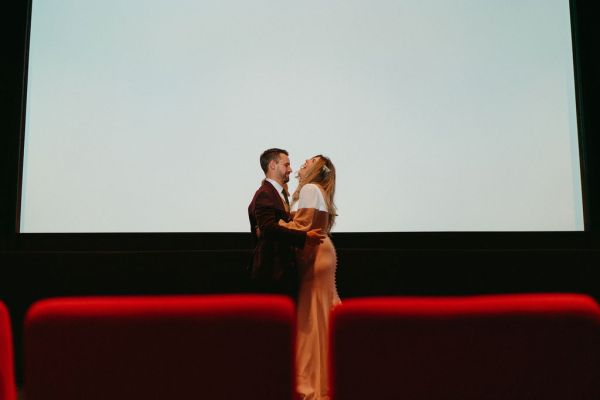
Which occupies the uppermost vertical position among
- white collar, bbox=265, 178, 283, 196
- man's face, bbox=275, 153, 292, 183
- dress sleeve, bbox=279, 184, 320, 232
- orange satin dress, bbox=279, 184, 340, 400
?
man's face, bbox=275, 153, 292, 183

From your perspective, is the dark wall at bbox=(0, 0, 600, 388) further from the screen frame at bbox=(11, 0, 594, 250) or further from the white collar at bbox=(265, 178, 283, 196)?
the white collar at bbox=(265, 178, 283, 196)

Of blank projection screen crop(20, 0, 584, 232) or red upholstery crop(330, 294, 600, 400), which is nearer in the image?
red upholstery crop(330, 294, 600, 400)

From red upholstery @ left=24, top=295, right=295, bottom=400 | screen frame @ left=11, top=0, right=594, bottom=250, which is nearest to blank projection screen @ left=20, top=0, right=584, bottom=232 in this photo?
screen frame @ left=11, top=0, right=594, bottom=250

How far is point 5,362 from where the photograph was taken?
29.6 inches

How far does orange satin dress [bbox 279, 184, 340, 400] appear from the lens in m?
2.37

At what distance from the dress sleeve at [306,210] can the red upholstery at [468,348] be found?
168 cm

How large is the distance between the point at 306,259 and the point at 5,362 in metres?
1.79

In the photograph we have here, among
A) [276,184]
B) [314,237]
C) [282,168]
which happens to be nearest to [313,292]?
[314,237]

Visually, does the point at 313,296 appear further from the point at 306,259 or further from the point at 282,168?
the point at 282,168

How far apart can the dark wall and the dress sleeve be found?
27.7 inches

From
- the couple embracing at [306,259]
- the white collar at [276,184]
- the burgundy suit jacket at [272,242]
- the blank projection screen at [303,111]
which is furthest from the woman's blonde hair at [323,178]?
the blank projection screen at [303,111]

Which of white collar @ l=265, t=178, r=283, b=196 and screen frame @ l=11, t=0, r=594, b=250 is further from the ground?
white collar @ l=265, t=178, r=283, b=196

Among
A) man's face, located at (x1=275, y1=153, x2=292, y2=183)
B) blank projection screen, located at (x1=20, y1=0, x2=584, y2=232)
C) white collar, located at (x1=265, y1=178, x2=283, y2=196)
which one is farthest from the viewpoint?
blank projection screen, located at (x1=20, y1=0, x2=584, y2=232)

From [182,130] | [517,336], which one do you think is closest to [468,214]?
[182,130]
